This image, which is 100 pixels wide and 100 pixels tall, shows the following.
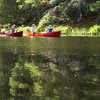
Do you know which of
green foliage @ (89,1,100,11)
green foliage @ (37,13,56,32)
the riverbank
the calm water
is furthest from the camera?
green foliage @ (37,13,56,32)

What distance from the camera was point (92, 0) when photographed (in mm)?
49531

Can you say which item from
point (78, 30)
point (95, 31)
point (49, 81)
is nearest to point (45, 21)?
point (78, 30)

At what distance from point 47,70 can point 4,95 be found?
431 centimetres

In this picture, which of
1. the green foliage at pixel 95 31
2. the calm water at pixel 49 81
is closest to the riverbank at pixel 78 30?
the green foliage at pixel 95 31

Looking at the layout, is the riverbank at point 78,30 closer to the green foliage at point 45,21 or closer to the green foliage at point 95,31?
the green foliage at point 95,31

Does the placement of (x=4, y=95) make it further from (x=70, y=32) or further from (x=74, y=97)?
(x=70, y=32)

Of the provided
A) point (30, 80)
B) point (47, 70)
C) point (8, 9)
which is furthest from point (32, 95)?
point (8, 9)

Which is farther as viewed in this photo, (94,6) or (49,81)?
(94,6)

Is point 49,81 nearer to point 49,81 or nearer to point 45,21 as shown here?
point 49,81

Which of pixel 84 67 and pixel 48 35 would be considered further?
pixel 48 35

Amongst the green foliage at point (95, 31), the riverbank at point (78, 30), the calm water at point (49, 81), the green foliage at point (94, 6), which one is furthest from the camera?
the green foliage at point (94, 6)

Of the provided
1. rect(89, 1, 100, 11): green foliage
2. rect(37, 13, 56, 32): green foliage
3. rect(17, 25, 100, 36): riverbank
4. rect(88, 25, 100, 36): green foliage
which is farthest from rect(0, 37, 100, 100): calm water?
rect(37, 13, 56, 32): green foliage

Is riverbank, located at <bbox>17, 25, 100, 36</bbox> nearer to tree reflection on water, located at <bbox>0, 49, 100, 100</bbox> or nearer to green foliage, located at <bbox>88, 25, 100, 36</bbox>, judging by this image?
green foliage, located at <bbox>88, 25, 100, 36</bbox>

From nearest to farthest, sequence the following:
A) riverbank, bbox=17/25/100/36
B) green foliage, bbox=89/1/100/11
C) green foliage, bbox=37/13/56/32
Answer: riverbank, bbox=17/25/100/36
green foliage, bbox=89/1/100/11
green foliage, bbox=37/13/56/32
